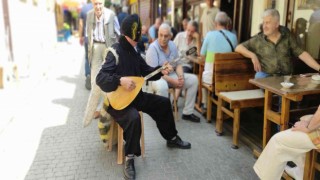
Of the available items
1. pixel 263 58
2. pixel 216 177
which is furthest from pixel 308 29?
pixel 216 177

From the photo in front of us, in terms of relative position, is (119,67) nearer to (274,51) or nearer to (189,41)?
(274,51)

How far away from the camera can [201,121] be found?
4465 mm

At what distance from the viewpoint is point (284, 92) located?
258cm

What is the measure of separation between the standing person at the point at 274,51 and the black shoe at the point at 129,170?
173cm

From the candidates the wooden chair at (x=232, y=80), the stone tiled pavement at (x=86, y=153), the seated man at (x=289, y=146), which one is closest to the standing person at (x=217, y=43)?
the wooden chair at (x=232, y=80)

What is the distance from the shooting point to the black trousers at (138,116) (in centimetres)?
294

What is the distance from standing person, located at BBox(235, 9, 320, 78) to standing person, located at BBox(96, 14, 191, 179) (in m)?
1.12

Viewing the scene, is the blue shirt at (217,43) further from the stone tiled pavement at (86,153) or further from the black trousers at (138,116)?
the black trousers at (138,116)

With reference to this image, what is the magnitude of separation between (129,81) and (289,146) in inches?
57.3

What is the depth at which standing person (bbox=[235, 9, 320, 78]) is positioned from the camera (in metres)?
3.43

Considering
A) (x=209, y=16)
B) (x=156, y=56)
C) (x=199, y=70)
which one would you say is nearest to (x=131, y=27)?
(x=156, y=56)

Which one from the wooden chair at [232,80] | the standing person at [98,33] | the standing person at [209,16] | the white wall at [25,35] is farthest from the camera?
the white wall at [25,35]

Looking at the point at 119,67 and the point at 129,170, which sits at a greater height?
the point at 119,67

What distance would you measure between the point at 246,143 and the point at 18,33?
7.14m
